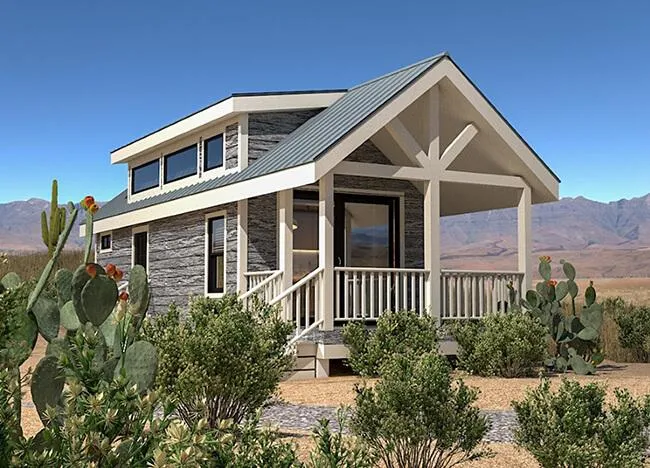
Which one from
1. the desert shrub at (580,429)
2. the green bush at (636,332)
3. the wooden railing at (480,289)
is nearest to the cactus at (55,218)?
the desert shrub at (580,429)

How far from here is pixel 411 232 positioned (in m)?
17.1

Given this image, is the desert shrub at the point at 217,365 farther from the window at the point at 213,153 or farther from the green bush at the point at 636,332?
the green bush at the point at 636,332

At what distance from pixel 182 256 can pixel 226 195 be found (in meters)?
3.51

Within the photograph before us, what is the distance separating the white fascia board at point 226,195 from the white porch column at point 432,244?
8.26ft

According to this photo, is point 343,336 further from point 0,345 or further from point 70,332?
point 0,345

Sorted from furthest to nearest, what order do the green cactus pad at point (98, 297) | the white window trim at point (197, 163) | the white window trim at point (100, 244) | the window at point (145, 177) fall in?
the white window trim at point (100, 244) → the window at point (145, 177) → the white window trim at point (197, 163) → the green cactus pad at point (98, 297)

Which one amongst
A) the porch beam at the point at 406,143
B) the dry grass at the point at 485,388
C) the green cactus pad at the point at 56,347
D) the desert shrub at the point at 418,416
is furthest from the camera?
the porch beam at the point at 406,143

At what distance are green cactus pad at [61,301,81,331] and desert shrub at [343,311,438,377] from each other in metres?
7.73

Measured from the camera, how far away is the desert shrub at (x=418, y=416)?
232 inches

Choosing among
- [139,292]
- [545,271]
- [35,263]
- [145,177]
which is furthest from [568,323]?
[35,263]

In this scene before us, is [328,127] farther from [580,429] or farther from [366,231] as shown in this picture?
[580,429]

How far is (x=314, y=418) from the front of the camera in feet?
29.8

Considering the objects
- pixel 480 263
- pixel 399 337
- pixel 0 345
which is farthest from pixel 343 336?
pixel 480 263

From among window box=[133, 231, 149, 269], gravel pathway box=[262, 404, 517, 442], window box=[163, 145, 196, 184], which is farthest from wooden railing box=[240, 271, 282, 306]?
window box=[133, 231, 149, 269]
